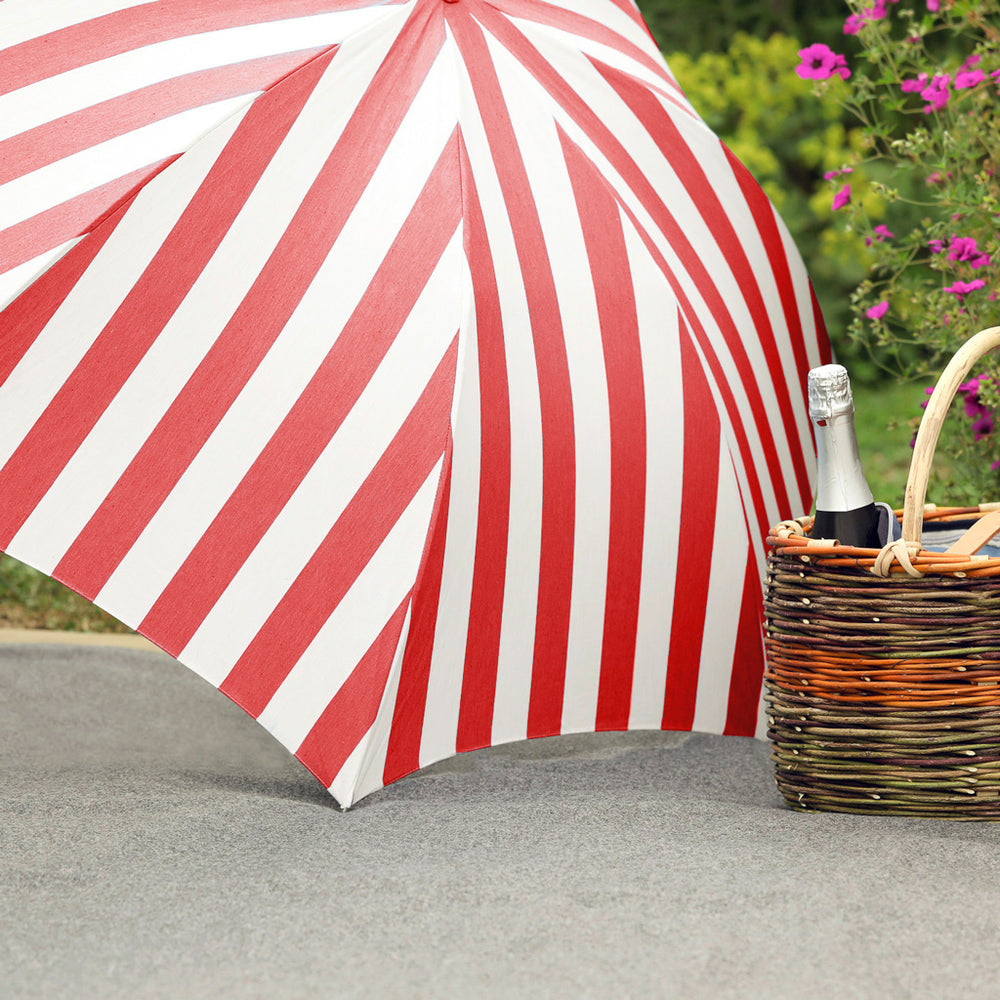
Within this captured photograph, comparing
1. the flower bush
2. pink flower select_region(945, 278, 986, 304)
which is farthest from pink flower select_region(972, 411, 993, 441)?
pink flower select_region(945, 278, 986, 304)

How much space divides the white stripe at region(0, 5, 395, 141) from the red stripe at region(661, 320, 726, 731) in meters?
0.85

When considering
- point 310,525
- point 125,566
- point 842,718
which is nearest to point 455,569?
point 310,525

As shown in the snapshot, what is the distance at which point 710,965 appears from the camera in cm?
165

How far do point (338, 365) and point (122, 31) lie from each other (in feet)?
2.30

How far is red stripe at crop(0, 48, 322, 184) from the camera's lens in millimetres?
2105

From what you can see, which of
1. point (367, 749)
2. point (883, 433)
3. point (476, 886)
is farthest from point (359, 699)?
point (883, 433)

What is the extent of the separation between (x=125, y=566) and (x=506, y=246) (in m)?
0.86

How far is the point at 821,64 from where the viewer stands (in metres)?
3.19

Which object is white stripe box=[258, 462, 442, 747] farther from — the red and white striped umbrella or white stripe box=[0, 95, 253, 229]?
white stripe box=[0, 95, 253, 229]

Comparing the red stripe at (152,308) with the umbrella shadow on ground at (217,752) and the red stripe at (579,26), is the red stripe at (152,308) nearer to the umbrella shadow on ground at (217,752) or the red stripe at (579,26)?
the red stripe at (579,26)

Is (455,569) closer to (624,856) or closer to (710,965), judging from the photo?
(624,856)

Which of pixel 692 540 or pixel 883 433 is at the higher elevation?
pixel 692 540

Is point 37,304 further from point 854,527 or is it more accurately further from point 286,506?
point 854,527

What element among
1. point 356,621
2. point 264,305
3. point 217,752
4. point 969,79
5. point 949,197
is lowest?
point 217,752
